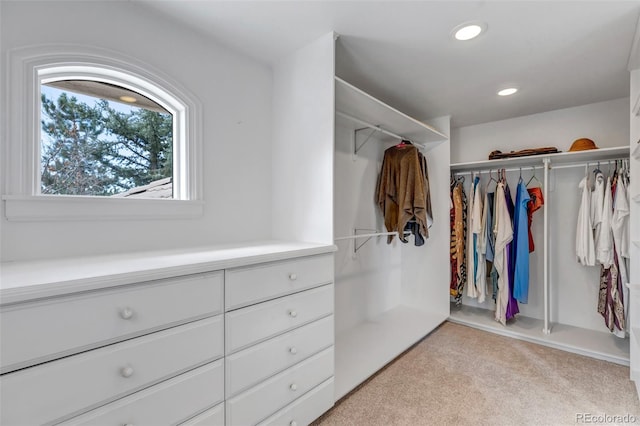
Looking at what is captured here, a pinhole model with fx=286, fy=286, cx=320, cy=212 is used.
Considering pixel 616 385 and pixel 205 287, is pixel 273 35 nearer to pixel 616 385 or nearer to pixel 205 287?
pixel 205 287

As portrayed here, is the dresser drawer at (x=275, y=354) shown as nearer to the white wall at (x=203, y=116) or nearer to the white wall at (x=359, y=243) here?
the white wall at (x=203, y=116)

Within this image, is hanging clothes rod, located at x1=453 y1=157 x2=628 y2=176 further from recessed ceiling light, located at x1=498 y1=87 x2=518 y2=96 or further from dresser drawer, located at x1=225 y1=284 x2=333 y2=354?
dresser drawer, located at x1=225 y1=284 x2=333 y2=354

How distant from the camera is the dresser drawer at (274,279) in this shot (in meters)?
1.24

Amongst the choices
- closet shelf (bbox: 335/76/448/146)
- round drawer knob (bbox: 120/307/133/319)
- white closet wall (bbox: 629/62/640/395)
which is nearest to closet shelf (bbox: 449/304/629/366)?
white closet wall (bbox: 629/62/640/395)

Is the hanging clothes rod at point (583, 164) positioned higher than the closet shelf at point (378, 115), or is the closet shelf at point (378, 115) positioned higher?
the closet shelf at point (378, 115)

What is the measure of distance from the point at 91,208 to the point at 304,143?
1146 millimetres

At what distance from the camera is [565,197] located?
9.29ft

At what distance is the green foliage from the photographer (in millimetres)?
1271

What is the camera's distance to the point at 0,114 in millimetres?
1093

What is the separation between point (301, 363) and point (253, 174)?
3.88 ft

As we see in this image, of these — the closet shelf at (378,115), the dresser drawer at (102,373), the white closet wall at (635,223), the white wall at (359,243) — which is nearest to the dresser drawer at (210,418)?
the dresser drawer at (102,373)

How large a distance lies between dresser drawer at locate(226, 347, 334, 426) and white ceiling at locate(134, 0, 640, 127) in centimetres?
184

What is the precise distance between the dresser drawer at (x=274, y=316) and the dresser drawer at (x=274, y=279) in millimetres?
36

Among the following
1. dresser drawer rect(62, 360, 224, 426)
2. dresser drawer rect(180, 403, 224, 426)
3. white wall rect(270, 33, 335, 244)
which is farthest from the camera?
white wall rect(270, 33, 335, 244)
